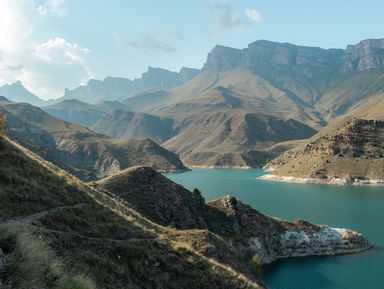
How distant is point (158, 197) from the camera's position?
289ft

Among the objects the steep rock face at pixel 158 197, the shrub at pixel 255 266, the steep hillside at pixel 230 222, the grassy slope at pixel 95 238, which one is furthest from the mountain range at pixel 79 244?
the steep hillside at pixel 230 222

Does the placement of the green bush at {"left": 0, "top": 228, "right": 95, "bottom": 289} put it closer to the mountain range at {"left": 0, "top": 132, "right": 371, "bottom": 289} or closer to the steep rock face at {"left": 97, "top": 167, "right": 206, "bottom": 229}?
the mountain range at {"left": 0, "top": 132, "right": 371, "bottom": 289}

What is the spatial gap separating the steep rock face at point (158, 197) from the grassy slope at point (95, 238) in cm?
4271

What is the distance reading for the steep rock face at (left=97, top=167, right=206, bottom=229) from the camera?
8406 centimetres

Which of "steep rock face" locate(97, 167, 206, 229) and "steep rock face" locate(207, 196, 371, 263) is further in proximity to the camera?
"steep rock face" locate(207, 196, 371, 263)

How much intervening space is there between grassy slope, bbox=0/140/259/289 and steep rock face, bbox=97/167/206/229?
140 feet

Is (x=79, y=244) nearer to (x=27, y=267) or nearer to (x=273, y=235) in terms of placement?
(x=27, y=267)

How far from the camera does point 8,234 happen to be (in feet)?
42.6

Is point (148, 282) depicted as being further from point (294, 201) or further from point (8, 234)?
point (294, 201)

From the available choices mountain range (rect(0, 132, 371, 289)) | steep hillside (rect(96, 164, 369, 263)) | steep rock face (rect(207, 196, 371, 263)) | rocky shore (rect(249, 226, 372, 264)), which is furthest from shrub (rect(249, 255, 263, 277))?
mountain range (rect(0, 132, 371, 289))

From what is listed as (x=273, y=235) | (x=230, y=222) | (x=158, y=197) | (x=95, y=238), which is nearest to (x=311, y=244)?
(x=273, y=235)

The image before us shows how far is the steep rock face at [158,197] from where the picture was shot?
276ft

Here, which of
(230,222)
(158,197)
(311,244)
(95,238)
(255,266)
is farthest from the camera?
(311,244)

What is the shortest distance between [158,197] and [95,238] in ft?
186
